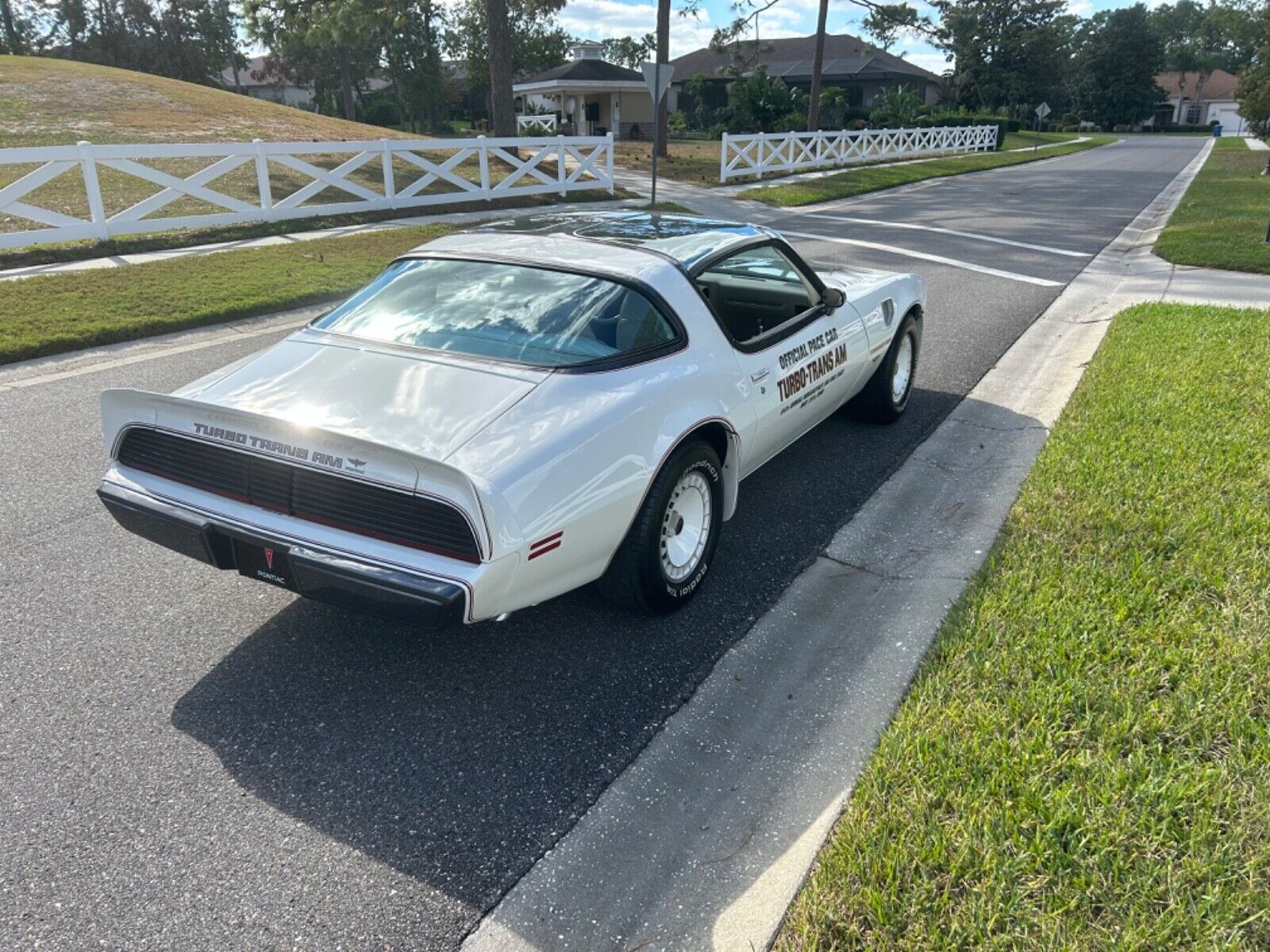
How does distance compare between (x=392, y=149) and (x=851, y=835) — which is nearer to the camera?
(x=851, y=835)

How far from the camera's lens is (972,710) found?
2889 mm

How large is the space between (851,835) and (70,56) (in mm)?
76796

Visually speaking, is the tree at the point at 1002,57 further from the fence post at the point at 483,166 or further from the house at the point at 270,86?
the fence post at the point at 483,166

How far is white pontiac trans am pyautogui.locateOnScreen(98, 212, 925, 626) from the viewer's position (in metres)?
2.78

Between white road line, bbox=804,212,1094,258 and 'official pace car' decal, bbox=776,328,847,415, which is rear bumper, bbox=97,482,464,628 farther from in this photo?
white road line, bbox=804,212,1094,258

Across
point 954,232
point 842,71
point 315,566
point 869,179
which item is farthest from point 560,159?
point 842,71

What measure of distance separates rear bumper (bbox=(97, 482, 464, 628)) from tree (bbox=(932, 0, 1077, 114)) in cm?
7136

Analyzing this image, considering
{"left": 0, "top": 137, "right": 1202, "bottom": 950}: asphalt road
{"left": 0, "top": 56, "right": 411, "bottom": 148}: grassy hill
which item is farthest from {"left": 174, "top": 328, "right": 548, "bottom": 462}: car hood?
{"left": 0, "top": 56, "right": 411, "bottom": 148}: grassy hill

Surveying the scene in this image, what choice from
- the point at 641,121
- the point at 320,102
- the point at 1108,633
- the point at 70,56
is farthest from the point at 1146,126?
the point at 1108,633

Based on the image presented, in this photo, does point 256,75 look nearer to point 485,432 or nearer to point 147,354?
point 147,354

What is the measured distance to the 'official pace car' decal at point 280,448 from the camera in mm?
2838

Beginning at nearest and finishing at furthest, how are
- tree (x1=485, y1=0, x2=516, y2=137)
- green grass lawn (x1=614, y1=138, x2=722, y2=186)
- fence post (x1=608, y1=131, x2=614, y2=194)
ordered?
1. tree (x1=485, y1=0, x2=516, y2=137)
2. fence post (x1=608, y1=131, x2=614, y2=194)
3. green grass lawn (x1=614, y1=138, x2=722, y2=186)

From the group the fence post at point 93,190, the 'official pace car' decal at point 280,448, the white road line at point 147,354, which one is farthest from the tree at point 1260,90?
the 'official pace car' decal at point 280,448

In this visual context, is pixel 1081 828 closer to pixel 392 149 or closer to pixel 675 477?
pixel 675 477
